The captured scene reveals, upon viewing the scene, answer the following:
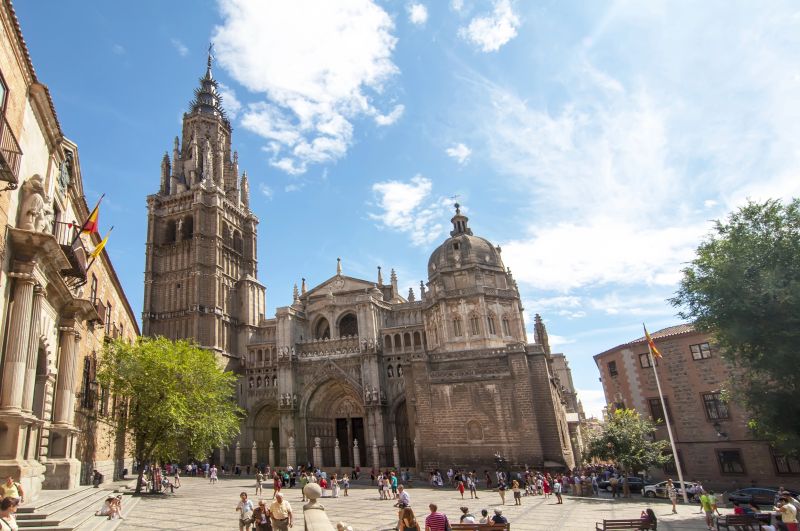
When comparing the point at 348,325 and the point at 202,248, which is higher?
the point at 202,248

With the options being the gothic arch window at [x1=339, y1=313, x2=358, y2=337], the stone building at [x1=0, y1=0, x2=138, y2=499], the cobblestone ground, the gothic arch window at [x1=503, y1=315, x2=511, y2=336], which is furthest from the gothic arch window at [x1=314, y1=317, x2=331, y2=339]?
the stone building at [x1=0, y1=0, x2=138, y2=499]

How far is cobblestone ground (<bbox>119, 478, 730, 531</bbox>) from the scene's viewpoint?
49.1 ft

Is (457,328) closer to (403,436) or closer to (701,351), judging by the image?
(403,436)

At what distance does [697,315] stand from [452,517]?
39.4ft

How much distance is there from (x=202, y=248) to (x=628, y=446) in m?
39.5

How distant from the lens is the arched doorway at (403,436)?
1583 inches

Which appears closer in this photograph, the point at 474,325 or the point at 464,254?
the point at 474,325

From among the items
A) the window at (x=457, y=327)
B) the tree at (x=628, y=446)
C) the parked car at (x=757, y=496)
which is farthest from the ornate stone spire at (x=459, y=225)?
the parked car at (x=757, y=496)

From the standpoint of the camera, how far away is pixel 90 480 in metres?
19.3

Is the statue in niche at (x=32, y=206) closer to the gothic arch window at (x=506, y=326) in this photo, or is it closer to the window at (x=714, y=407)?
the gothic arch window at (x=506, y=326)

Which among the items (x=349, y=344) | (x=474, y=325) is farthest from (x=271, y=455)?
(x=474, y=325)

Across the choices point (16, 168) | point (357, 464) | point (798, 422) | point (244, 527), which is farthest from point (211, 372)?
point (798, 422)

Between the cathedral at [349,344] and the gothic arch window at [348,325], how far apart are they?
8.2 inches

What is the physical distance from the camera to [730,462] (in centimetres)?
2745
